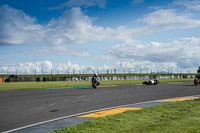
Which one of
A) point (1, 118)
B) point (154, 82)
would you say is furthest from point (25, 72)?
point (1, 118)

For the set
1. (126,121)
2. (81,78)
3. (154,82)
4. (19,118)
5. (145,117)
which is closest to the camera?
(126,121)

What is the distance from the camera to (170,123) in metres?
5.43

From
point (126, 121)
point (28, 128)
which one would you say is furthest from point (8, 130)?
point (126, 121)

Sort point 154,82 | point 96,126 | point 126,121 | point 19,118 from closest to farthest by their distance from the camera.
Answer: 1. point 96,126
2. point 126,121
3. point 19,118
4. point 154,82

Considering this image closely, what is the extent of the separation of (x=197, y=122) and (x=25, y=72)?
54.3m

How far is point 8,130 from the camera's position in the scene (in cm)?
541

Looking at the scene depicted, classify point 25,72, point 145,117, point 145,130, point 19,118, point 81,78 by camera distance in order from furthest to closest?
point 25,72 → point 81,78 → point 19,118 → point 145,117 → point 145,130

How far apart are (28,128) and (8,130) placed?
472 millimetres

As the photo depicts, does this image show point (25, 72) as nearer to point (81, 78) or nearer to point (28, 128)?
point (81, 78)

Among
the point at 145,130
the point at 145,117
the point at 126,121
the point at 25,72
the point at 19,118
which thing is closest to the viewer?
the point at 145,130

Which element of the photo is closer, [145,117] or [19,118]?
[145,117]

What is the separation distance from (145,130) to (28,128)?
2867mm

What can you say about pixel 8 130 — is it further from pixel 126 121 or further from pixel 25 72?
pixel 25 72

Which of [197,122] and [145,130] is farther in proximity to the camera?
[197,122]
